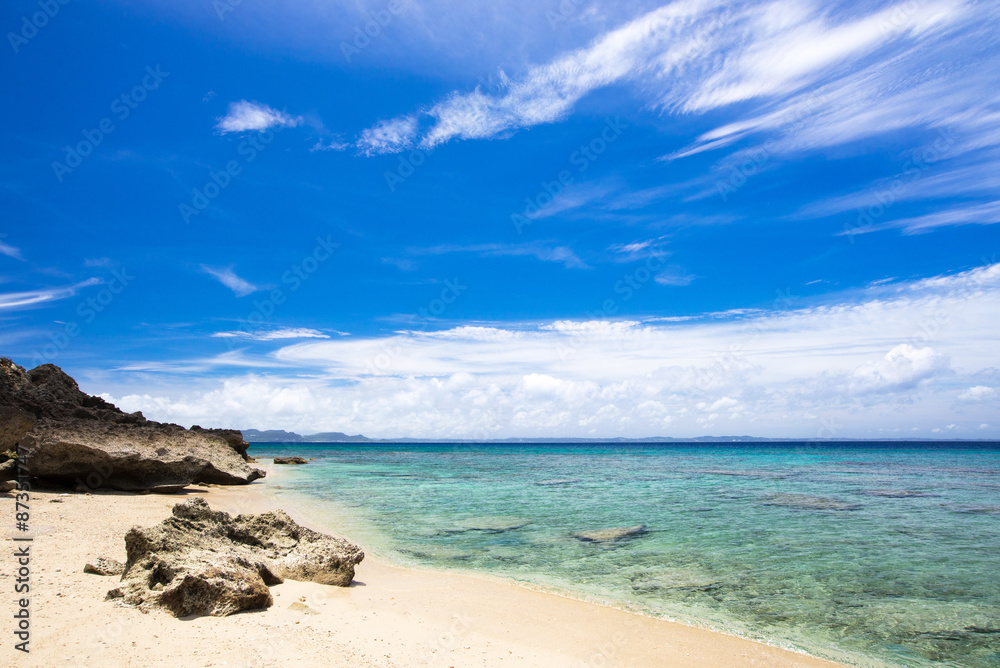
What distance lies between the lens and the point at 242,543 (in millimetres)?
8453

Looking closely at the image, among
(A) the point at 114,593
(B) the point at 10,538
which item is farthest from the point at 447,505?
(A) the point at 114,593

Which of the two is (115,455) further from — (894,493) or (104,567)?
(894,493)

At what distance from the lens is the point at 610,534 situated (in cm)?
1380

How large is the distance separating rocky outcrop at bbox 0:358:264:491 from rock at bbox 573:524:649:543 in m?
14.5

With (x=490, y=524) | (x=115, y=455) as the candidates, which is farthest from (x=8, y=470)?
(x=490, y=524)

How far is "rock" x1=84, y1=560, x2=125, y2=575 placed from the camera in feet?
23.3

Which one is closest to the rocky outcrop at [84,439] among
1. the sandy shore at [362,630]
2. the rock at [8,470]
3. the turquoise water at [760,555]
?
the rock at [8,470]

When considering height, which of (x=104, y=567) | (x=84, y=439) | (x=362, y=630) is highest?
(x=84, y=439)

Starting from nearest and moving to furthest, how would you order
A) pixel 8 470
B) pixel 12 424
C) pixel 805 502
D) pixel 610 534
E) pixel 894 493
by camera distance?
pixel 12 424
pixel 610 534
pixel 8 470
pixel 805 502
pixel 894 493

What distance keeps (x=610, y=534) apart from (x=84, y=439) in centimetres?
1627

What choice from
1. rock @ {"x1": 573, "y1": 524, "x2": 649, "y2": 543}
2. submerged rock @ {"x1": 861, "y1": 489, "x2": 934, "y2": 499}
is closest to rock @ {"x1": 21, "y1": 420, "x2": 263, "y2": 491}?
rock @ {"x1": 573, "y1": 524, "x2": 649, "y2": 543}

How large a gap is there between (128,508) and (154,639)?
11.3 metres

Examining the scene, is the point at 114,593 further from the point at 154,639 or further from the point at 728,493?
the point at 728,493

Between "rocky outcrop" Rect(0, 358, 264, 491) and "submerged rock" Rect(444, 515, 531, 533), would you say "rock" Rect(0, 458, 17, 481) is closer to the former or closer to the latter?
"rocky outcrop" Rect(0, 358, 264, 491)
